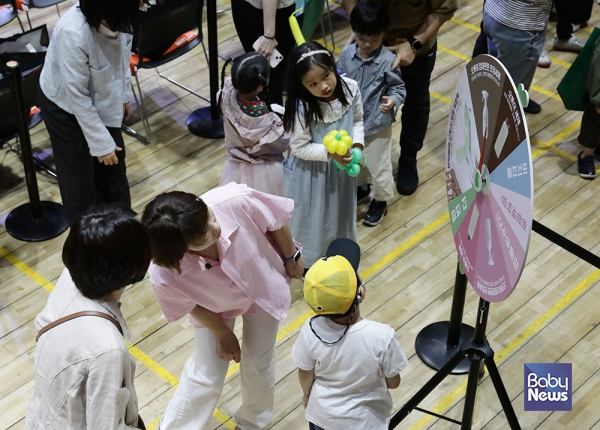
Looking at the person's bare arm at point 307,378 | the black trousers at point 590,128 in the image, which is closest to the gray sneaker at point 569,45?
the black trousers at point 590,128

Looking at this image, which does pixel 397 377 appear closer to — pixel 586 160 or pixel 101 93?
pixel 101 93

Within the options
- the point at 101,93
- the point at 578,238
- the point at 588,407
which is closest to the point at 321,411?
the point at 588,407

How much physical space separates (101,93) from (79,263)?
190 cm

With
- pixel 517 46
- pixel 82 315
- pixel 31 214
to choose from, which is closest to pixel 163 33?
pixel 31 214

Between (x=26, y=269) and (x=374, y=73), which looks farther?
(x=26, y=269)

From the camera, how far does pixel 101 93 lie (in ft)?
13.1

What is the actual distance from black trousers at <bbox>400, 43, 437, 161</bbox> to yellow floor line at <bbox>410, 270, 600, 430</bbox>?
124cm

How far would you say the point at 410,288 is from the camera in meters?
4.40

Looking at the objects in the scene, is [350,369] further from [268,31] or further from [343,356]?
Answer: [268,31]

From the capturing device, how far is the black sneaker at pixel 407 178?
505 cm

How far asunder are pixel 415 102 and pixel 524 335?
1.46 meters

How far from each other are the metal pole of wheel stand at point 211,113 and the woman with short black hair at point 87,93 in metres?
1.17

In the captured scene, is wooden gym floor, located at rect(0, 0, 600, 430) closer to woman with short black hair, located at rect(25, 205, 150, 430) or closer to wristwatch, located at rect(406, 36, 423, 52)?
wristwatch, located at rect(406, 36, 423, 52)

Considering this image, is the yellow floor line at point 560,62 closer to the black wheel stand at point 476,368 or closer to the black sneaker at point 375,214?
the black sneaker at point 375,214
